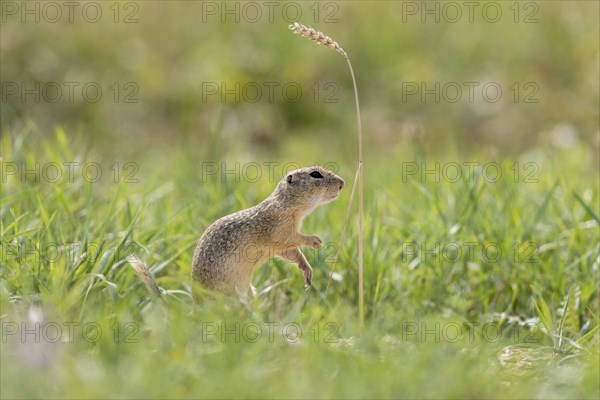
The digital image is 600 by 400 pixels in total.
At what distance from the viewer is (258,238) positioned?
4.16 m

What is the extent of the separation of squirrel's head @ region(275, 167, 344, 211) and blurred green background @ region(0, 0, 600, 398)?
49 centimetres

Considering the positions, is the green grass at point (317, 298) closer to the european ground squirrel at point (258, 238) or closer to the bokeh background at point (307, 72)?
the european ground squirrel at point (258, 238)

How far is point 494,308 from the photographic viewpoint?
197 inches

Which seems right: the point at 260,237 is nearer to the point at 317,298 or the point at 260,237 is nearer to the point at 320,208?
the point at 317,298

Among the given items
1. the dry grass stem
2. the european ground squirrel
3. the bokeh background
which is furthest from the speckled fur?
the bokeh background

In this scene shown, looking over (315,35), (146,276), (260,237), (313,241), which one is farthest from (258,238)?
(315,35)

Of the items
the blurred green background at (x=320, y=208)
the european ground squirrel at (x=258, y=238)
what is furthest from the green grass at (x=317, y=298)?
the european ground squirrel at (x=258, y=238)

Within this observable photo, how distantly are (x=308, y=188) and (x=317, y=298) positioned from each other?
0.70m

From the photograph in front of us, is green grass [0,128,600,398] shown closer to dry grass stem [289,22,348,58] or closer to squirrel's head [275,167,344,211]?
squirrel's head [275,167,344,211]

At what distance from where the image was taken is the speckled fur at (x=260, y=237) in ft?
13.3

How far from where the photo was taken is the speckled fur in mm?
4055

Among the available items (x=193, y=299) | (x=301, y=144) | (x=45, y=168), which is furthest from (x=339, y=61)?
(x=193, y=299)

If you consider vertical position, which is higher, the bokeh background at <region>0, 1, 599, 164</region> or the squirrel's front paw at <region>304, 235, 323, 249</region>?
the bokeh background at <region>0, 1, 599, 164</region>

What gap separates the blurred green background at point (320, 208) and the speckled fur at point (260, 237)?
0.17 meters
